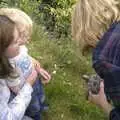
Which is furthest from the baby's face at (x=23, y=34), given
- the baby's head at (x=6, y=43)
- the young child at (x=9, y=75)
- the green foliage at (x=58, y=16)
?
the green foliage at (x=58, y=16)

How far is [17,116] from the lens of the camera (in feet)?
12.3

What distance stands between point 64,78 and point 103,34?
2.10 meters

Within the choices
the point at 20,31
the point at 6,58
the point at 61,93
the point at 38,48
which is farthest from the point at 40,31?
the point at 6,58

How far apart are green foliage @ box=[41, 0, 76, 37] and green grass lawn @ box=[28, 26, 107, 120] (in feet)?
3.26

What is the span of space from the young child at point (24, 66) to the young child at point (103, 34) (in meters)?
0.65

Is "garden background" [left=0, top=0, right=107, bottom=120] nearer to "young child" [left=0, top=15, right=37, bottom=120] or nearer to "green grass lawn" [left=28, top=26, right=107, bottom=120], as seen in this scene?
"green grass lawn" [left=28, top=26, right=107, bottom=120]

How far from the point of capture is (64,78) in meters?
5.31

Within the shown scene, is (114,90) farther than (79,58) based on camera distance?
No

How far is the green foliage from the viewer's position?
730 centimetres

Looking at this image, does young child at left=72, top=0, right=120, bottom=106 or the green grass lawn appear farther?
the green grass lawn

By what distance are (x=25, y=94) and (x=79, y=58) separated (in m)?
1.88

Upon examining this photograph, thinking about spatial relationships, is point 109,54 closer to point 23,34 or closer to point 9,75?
point 9,75

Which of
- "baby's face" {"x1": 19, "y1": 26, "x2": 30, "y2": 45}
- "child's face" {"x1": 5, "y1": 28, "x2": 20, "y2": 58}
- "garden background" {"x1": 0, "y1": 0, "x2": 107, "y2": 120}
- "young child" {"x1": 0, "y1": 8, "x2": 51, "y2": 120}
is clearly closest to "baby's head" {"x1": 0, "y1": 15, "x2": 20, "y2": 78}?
"child's face" {"x1": 5, "y1": 28, "x2": 20, "y2": 58}

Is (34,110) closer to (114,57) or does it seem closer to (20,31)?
(20,31)
